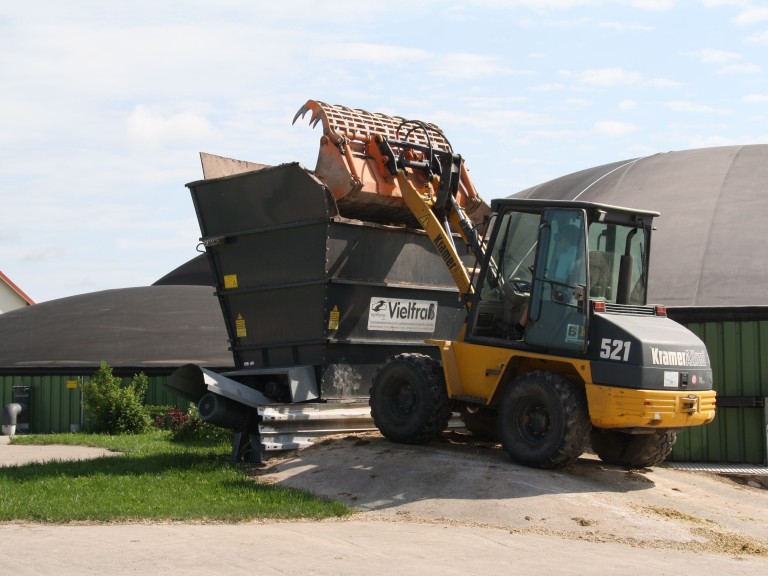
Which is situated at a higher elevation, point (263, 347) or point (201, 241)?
point (201, 241)

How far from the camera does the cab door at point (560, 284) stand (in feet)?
39.1

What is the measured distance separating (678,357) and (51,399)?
1883 cm

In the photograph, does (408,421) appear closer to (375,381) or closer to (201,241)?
(375,381)

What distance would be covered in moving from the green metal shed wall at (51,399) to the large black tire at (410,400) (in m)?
13.3

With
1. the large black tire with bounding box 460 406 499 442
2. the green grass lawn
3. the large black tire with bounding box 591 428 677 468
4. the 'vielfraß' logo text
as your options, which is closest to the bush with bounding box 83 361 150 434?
the green grass lawn

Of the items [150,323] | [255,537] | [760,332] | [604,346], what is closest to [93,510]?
[255,537]

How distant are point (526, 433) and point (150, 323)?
19.5 meters

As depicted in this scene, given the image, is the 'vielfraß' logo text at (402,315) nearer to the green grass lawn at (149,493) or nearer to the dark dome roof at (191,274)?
the green grass lawn at (149,493)

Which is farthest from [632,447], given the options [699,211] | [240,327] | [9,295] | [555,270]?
[9,295]

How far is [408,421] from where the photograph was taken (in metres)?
13.1

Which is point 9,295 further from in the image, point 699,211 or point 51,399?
point 699,211

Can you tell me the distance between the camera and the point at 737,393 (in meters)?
16.3

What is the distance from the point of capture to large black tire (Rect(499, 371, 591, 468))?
1164 cm

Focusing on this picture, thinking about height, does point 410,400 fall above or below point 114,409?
above
